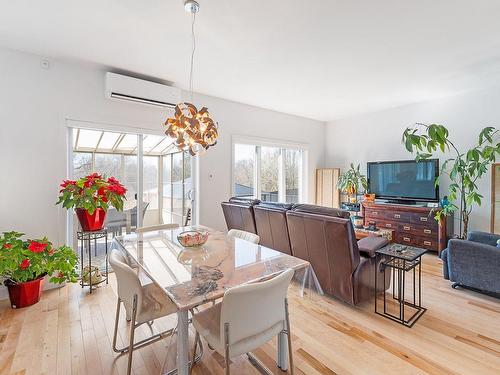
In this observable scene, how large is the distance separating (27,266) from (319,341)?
278 cm

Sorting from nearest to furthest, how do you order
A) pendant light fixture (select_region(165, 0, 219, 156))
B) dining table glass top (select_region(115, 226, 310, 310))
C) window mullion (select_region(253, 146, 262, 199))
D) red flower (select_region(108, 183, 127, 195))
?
dining table glass top (select_region(115, 226, 310, 310)) → pendant light fixture (select_region(165, 0, 219, 156)) → red flower (select_region(108, 183, 127, 195)) → window mullion (select_region(253, 146, 262, 199))

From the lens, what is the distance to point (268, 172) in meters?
5.30

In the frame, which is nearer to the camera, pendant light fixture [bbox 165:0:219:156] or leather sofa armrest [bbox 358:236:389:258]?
pendant light fixture [bbox 165:0:219:156]

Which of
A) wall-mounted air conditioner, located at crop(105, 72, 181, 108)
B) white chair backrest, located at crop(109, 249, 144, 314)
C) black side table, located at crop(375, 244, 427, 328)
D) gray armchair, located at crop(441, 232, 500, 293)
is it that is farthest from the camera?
wall-mounted air conditioner, located at crop(105, 72, 181, 108)

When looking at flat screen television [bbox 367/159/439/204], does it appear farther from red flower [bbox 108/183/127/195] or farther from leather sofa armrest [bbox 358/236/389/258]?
red flower [bbox 108/183/127/195]

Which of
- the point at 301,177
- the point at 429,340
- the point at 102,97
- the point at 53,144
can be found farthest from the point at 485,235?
the point at 53,144

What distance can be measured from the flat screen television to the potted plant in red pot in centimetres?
446

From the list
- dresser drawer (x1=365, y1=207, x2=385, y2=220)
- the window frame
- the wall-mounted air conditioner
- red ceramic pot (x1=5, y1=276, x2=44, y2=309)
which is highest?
the wall-mounted air conditioner

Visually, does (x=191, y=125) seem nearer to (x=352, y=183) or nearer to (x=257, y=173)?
(x=257, y=173)

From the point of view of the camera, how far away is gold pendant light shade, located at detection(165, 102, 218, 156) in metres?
2.02

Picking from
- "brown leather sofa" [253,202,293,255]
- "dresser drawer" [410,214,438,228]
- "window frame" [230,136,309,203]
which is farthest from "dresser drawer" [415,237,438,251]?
"brown leather sofa" [253,202,293,255]

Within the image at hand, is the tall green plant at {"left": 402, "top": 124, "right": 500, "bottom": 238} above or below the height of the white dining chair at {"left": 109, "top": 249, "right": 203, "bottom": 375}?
above

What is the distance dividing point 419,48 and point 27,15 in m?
3.75

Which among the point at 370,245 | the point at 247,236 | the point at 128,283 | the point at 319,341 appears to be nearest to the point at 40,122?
the point at 128,283
